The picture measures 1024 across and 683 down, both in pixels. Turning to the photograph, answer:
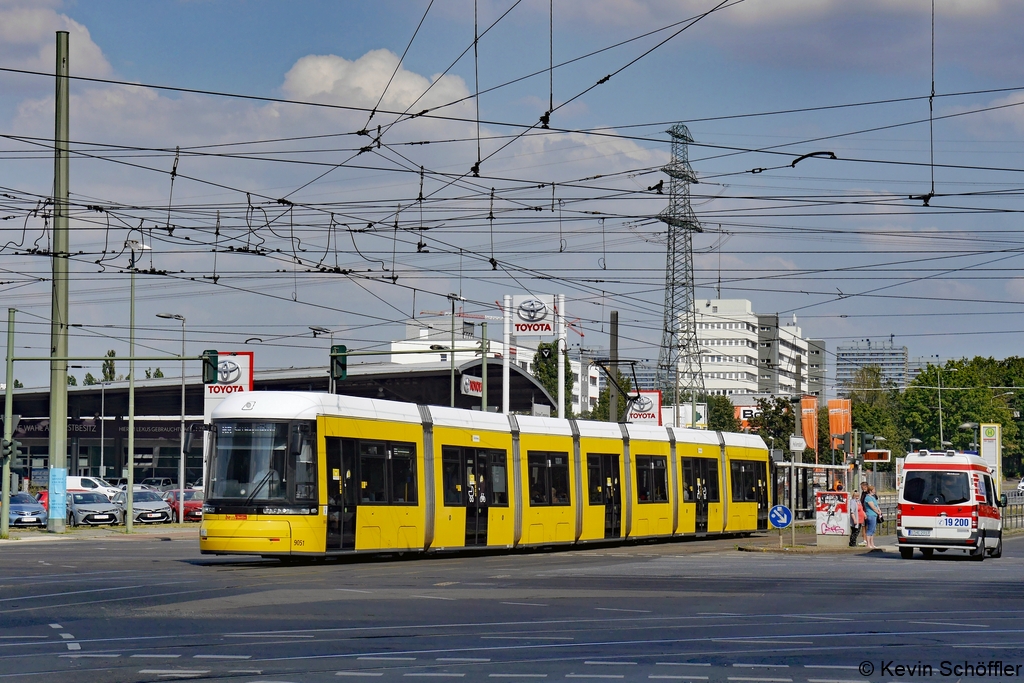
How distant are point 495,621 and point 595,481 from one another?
1678cm

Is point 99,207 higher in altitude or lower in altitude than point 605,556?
higher

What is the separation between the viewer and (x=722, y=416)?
122 metres

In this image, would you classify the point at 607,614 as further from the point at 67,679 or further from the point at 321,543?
the point at 321,543

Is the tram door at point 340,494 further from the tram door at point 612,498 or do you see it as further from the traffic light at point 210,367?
the traffic light at point 210,367

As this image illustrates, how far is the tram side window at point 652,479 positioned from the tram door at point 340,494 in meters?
11.3

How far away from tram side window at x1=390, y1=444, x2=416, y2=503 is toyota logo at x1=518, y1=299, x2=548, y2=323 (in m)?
31.5

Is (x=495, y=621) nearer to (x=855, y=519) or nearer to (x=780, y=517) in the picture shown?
(x=780, y=517)

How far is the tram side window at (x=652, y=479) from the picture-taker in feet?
106

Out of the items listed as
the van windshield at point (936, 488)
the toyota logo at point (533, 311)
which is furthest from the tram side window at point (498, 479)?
the toyota logo at point (533, 311)

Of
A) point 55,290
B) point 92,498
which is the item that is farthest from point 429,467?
point 92,498

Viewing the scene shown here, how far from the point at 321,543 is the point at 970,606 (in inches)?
419

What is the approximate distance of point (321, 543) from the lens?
21.8 meters

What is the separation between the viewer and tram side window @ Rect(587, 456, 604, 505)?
30047mm

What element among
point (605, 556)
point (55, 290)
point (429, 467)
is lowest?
point (605, 556)
